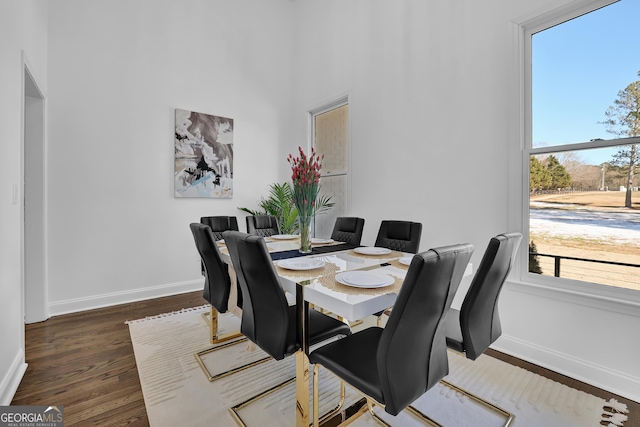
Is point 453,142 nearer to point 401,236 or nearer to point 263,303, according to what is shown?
point 401,236

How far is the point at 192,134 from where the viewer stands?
3.91 metres

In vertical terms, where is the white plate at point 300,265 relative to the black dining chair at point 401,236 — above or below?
below

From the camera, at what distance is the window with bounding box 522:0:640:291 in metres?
1.99

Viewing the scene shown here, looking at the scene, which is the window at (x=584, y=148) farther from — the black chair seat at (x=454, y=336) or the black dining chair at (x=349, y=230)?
the black dining chair at (x=349, y=230)

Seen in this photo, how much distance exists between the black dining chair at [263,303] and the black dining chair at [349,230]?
1355mm

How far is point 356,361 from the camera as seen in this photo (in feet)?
4.32

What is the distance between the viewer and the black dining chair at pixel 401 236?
98.7 inches

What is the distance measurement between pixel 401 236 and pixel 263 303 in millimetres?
1500

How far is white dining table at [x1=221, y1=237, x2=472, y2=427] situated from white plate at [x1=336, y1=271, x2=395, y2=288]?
2 cm

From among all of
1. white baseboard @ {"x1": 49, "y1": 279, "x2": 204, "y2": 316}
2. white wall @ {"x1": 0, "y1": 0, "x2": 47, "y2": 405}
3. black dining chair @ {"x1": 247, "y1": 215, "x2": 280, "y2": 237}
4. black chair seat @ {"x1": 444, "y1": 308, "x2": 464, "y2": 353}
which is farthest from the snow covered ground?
white baseboard @ {"x1": 49, "y1": 279, "x2": 204, "y2": 316}

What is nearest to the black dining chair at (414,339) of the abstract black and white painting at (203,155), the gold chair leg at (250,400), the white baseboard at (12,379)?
the gold chair leg at (250,400)

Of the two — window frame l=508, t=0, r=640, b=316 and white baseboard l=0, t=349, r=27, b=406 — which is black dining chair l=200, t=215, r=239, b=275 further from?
window frame l=508, t=0, r=640, b=316

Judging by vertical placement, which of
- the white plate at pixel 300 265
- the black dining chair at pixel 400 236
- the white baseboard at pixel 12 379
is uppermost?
the black dining chair at pixel 400 236

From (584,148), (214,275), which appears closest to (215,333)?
(214,275)
